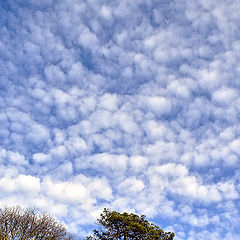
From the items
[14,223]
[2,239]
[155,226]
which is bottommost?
[2,239]

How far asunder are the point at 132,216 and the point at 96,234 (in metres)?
6.17

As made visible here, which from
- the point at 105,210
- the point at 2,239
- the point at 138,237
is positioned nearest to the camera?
the point at 2,239

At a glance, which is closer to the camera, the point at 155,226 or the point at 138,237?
the point at 138,237

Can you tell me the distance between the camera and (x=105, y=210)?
136 ft

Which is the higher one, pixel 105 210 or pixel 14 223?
→ pixel 105 210

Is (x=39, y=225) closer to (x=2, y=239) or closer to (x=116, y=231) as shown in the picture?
(x=2, y=239)

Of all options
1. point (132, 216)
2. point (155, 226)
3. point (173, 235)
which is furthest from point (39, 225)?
point (173, 235)

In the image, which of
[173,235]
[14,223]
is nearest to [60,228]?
[14,223]

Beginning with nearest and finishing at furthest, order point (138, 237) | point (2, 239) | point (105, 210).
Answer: point (2, 239), point (138, 237), point (105, 210)

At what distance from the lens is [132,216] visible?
41.7 m

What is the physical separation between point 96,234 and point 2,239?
523 inches

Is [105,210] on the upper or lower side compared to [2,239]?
upper

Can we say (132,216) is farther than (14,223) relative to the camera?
Yes

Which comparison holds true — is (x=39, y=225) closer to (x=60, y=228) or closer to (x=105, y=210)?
(x=60, y=228)
